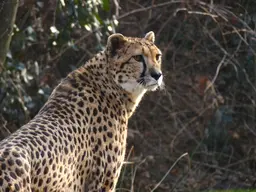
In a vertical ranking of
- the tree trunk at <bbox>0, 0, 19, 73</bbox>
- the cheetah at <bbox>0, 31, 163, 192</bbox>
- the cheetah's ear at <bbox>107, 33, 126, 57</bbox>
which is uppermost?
the tree trunk at <bbox>0, 0, 19, 73</bbox>

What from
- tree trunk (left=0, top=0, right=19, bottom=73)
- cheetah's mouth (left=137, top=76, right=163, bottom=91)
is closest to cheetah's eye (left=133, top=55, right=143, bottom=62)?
cheetah's mouth (left=137, top=76, right=163, bottom=91)

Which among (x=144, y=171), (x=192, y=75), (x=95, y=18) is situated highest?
(x=95, y=18)

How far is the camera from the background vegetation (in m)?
8.63

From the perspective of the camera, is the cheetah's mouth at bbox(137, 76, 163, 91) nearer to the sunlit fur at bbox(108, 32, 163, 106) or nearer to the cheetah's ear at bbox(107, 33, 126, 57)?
the sunlit fur at bbox(108, 32, 163, 106)

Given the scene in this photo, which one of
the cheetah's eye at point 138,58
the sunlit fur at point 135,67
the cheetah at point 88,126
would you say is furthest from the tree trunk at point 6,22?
the cheetah's eye at point 138,58

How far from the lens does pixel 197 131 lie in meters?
9.74

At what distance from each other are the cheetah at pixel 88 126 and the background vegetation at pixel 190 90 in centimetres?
260

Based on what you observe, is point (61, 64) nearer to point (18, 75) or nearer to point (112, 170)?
point (18, 75)

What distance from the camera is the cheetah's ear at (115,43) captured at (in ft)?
17.6

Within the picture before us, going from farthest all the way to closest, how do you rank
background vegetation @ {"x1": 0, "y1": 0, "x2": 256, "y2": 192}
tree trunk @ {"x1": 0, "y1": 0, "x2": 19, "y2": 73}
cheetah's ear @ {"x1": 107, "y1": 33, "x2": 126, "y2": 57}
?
1. background vegetation @ {"x1": 0, "y1": 0, "x2": 256, "y2": 192}
2. tree trunk @ {"x1": 0, "y1": 0, "x2": 19, "y2": 73}
3. cheetah's ear @ {"x1": 107, "y1": 33, "x2": 126, "y2": 57}

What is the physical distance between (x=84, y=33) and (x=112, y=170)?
3923mm

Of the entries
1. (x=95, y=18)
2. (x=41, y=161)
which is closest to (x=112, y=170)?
(x=41, y=161)

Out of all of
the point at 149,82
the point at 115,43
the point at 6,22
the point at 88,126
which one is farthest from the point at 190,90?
the point at 88,126

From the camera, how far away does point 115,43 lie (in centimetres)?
537
